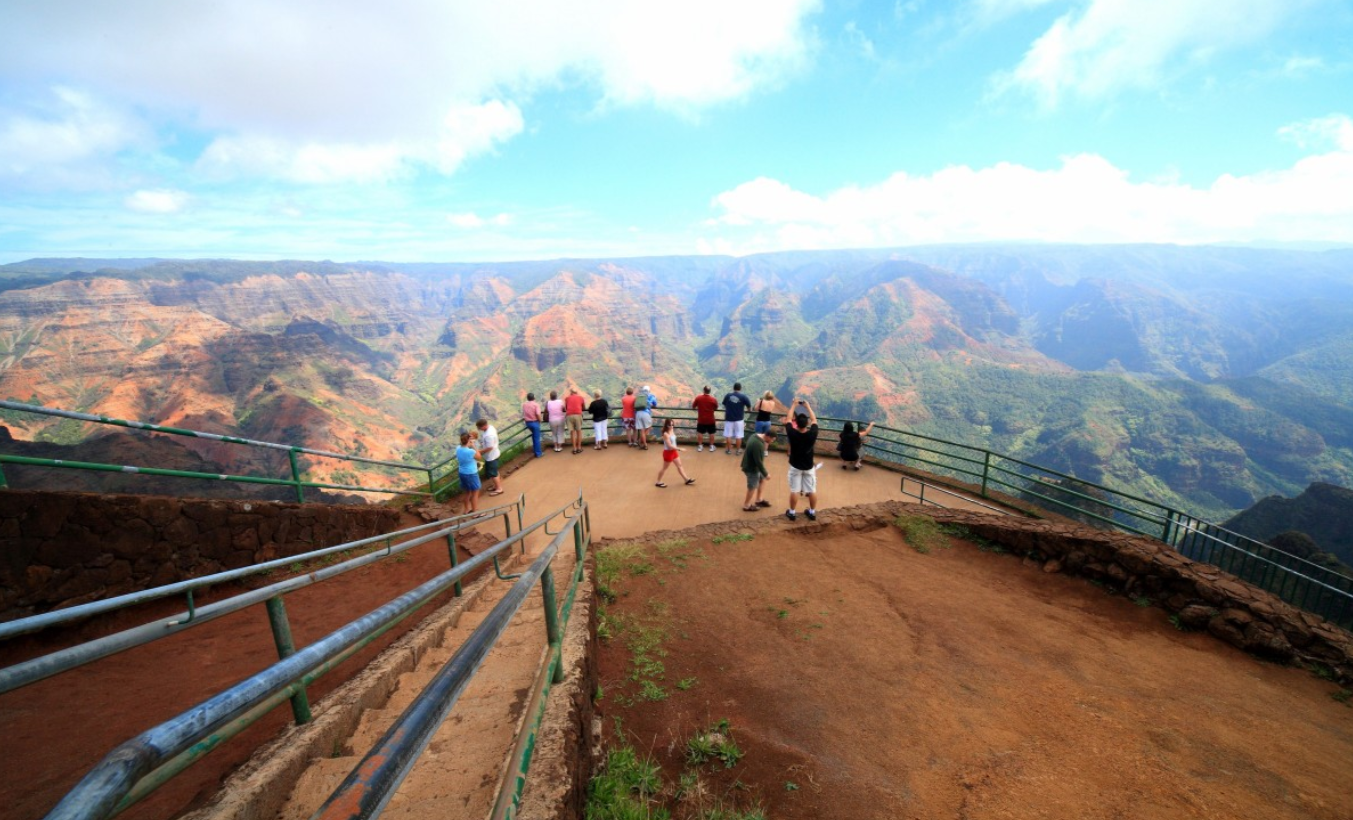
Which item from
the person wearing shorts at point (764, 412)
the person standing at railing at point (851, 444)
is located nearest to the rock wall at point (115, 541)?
the person wearing shorts at point (764, 412)

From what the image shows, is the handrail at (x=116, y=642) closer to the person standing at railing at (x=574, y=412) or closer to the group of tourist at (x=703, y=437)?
the group of tourist at (x=703, y=437)

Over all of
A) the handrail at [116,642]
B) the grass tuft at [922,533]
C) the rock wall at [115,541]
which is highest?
the handrail at [116,642]

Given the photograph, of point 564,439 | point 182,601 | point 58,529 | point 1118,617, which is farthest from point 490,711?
point 564,439

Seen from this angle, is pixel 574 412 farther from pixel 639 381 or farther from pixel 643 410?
pixel 639 381

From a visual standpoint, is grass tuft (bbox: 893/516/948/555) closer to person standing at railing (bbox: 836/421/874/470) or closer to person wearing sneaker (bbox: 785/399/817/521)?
person wearing sneaker (bbox: 785/399/817/521)

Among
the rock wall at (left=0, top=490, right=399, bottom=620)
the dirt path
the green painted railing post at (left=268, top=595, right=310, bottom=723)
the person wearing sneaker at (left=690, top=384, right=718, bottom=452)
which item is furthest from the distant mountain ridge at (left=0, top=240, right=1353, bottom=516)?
the green painted railing post at (left=268, top=595, right=310, bottom=723)

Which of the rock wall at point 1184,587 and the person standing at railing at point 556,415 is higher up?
the person standing at railing at point 556,415

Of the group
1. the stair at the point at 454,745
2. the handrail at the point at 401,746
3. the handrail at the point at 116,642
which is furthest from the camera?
the stair at the point at 454,745

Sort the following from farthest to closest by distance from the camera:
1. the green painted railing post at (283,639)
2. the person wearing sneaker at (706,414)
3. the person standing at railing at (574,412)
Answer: the person standing at railing at (574,412)
the person wearing sneaker at (706,414)
the green painted railing post at (283,639)

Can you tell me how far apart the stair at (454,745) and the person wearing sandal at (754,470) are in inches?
208

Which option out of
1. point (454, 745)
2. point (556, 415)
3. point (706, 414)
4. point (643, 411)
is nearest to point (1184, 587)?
point (454, 745)

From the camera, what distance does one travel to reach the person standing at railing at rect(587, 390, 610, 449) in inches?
497

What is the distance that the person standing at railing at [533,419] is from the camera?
39.0 ft

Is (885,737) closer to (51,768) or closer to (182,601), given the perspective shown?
(51,768)
